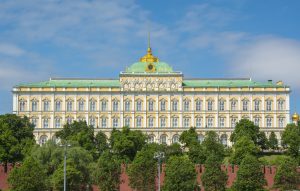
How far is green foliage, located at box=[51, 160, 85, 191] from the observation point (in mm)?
65375

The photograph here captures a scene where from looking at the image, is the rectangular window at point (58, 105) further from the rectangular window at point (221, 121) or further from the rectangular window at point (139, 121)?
the rectangular window at point (221, 121)

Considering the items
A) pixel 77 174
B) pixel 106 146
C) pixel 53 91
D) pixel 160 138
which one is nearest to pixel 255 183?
pixel 77 174

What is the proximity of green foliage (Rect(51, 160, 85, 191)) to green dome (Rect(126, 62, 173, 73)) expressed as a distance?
50.7m

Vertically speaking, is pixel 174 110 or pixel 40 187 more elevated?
pixel 174 110

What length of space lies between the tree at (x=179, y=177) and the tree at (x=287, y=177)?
29.2 feet

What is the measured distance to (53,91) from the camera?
116 metres

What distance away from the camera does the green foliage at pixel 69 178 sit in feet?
214

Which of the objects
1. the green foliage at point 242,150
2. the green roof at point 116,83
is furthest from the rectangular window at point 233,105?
the green foliage at point 242,150

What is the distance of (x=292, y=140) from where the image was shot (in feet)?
297

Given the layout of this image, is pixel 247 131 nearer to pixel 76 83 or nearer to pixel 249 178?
pixel 249 178

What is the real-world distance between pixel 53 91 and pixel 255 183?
55.5 m

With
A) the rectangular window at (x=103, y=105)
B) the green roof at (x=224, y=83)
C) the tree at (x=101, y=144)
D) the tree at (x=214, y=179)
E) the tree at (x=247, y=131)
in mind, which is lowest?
the tree at (x=214, y=179)

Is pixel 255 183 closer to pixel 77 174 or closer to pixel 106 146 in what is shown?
pixel 77 174

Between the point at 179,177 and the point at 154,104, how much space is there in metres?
48.9
